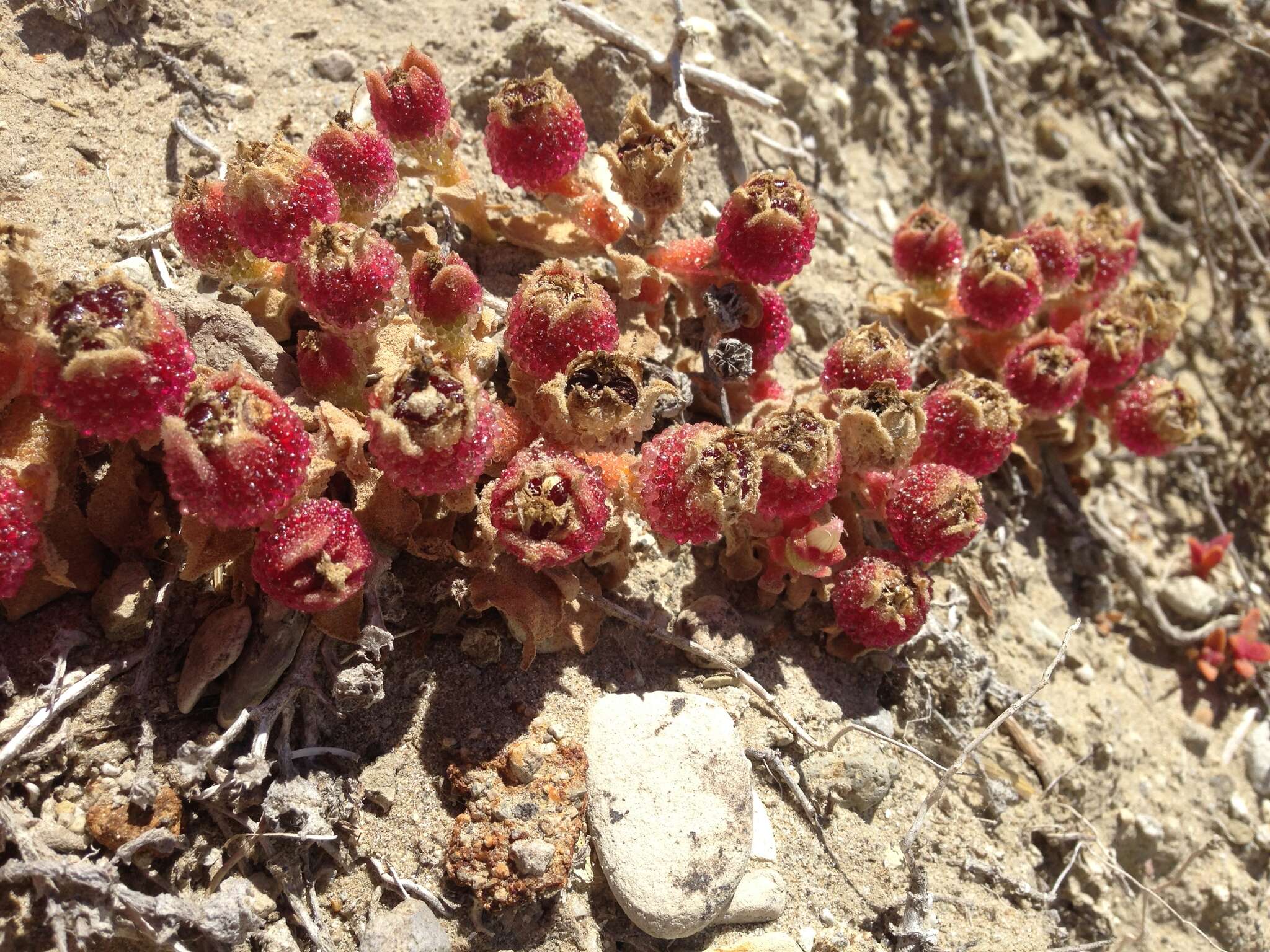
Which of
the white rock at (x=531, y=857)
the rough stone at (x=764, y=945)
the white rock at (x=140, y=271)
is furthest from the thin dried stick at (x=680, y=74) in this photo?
the rough stone at (x=764, y=945)

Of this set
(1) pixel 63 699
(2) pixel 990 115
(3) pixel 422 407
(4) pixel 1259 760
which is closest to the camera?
(3) pixel 422 407

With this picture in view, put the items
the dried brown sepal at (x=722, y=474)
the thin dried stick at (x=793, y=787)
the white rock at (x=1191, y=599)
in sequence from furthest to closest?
the white rock at (x=1191, y=599) < the thin dried stick at (x=793, y=787) < the dried brown sepal at (x=722, y=474)

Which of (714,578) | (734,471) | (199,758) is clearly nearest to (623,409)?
(734,471)

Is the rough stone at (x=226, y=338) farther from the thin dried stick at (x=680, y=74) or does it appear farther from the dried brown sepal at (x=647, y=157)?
the thin dried stick at (x=680, y=74)

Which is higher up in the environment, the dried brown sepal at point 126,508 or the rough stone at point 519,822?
A: the dried brown sepal at point 126,508

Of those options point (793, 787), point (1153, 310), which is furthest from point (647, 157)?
point (1153, 310)

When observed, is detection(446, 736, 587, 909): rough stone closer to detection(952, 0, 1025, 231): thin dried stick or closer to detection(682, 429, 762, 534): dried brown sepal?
detection(682, 429, 762, 534): dried brown sepal

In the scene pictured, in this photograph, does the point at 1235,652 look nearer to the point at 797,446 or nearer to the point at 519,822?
the point at 797,446
